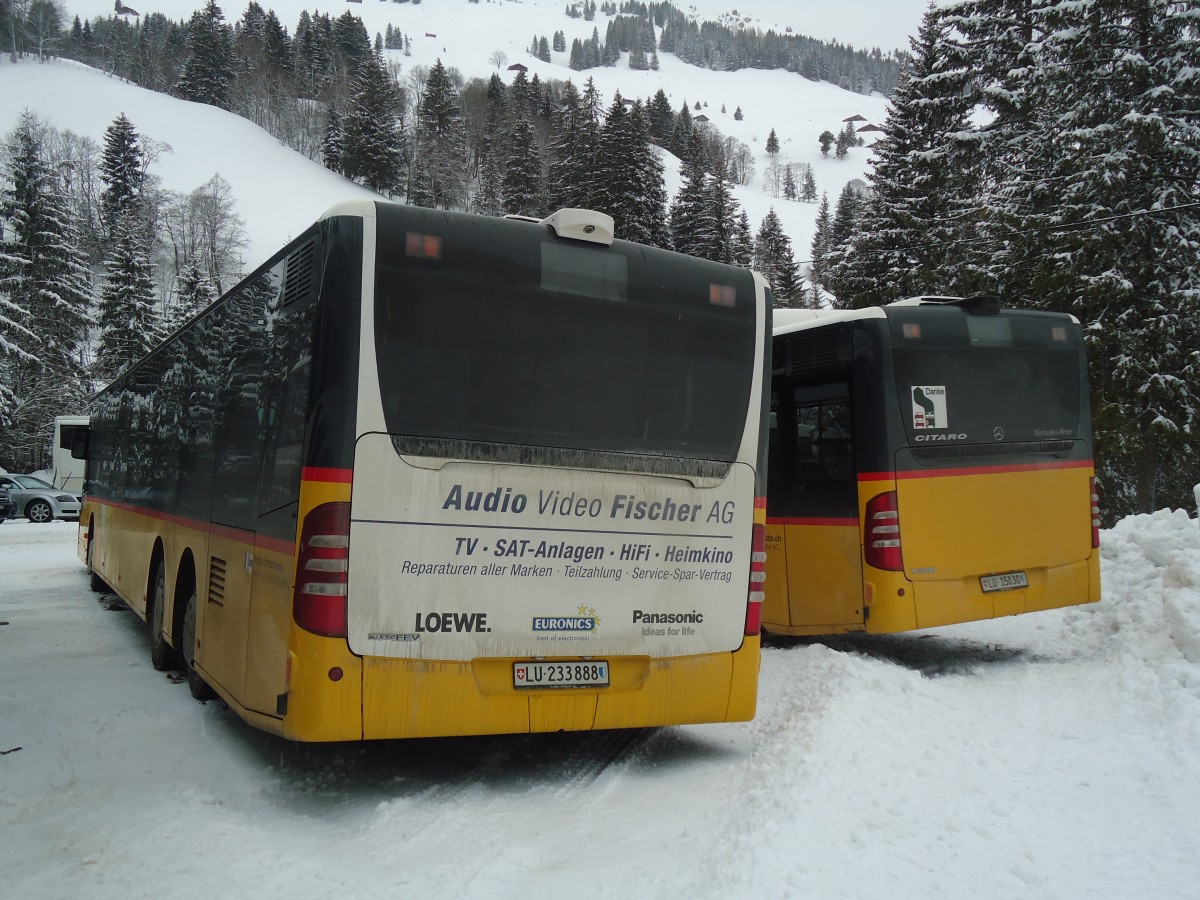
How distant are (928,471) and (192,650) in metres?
6.32

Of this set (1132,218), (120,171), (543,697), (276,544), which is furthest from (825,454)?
(120,171)

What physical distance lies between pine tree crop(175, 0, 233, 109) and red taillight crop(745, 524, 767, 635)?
138 m

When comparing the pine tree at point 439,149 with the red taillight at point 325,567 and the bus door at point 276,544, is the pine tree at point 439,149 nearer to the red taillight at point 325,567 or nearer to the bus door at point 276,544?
the bus door at point 276,544

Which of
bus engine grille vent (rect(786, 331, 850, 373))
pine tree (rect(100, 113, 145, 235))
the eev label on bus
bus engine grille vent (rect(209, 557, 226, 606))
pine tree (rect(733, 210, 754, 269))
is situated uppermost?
pine tree (rect(100, 113, 145, 235))

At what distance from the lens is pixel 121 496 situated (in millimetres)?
11570

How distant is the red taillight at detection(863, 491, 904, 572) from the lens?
8500 mm

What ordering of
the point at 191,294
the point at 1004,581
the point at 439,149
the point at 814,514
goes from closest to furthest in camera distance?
1. the point at 1004,581
2. the point at 814,514
3. the point at 191,294
4. the point at 439,149

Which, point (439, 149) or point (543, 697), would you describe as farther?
point (439, 149)

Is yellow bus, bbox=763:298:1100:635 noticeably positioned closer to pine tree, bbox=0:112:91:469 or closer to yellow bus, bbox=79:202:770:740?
yellow bus, bbox=79:202:770:740

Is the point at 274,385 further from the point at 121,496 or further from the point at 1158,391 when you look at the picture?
the point at 1158,391

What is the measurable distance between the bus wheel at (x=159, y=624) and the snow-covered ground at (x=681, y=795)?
283mm

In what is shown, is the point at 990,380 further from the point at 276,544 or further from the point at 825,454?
the point at 276,544

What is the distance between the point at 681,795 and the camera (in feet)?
17.8

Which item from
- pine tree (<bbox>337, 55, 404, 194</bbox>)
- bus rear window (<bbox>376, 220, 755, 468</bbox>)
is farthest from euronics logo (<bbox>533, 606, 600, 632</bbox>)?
pine tree (<bbox>337, 55, 404, 194</bbox>)
